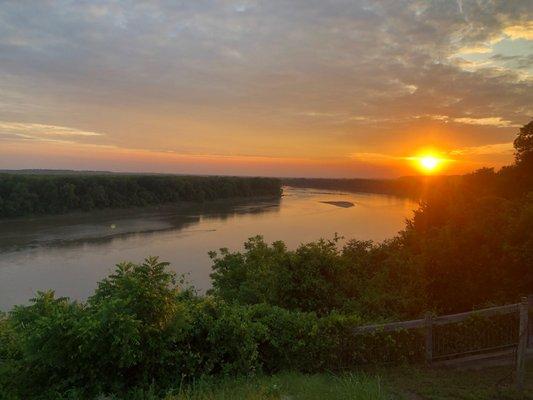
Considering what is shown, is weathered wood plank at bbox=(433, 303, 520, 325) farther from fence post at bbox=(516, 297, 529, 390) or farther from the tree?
the tree

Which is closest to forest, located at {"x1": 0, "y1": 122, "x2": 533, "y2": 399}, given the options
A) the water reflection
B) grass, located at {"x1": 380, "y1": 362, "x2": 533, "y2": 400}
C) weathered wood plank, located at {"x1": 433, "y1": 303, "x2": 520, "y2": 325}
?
weathered wood plank, located at {"x1": 433, "y1": 303, "x2": 520, "y2": 325}

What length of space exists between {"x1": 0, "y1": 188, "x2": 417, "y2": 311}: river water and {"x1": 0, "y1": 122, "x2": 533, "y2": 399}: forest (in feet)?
51.3

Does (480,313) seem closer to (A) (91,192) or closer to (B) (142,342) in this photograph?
(B) (142,342)

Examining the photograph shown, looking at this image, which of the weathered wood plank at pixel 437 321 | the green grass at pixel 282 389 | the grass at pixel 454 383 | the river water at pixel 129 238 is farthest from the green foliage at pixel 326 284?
the river water at pixel 129 238

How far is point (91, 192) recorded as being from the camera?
225ft

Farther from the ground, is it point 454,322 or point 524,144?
point 524,144

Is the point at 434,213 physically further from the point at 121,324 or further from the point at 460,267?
the point at 121,324

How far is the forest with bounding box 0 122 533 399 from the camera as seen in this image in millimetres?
6188

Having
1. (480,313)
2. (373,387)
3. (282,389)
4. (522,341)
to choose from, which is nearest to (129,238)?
(480,313)

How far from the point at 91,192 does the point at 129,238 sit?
27639 mm

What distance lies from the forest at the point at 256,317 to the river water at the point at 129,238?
15.6 m

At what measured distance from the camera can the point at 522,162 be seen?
2264cm

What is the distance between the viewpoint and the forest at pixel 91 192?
5912cm

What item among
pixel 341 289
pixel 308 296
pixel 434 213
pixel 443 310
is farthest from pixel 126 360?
pixel 434 213
